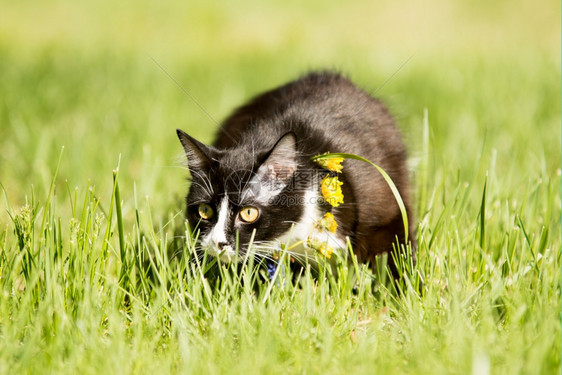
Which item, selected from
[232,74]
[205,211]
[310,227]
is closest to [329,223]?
[310,227]

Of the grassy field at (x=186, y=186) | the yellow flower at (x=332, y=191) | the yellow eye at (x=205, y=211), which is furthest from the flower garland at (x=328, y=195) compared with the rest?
the yellow eye at (x=205, y=211)

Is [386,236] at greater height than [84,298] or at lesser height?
greater

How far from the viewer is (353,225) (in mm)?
2205

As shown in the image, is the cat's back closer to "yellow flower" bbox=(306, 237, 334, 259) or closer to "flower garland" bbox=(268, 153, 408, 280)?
"flower garland" bbox=(268, 153, 408, 280)

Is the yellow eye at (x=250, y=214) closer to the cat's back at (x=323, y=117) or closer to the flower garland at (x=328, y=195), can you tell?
the flower garland at (x=328, y=195)

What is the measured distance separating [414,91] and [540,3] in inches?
216

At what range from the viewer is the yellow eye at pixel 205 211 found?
208 centimetres

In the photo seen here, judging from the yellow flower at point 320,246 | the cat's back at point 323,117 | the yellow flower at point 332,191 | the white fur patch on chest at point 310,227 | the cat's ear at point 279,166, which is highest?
the cat's back at point 323,117

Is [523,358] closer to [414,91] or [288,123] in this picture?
[288,123]

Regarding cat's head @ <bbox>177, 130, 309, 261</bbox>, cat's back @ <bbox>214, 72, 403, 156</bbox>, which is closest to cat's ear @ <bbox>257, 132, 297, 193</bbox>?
cat's head @ <bbox>177, 130, 309, 261</bbox>

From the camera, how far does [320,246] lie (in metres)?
2.06

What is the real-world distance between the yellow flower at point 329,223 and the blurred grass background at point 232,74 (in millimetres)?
786

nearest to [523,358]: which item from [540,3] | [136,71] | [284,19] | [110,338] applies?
[110,338]

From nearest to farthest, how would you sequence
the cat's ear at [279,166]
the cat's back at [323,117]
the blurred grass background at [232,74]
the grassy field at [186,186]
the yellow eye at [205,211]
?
the grassy field at [186,186], the cat's ear at [279,166], the yellow eye at [205,211], the cat's back at [323,117], the blurred grass background at [232,74]
